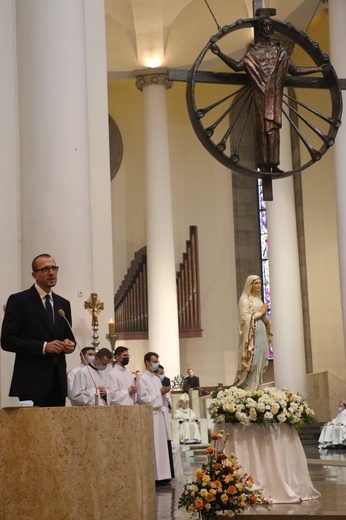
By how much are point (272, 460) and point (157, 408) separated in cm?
350

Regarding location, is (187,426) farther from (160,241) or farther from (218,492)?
(218,492)

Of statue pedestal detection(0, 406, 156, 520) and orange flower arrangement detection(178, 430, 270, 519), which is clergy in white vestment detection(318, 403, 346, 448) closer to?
orange flower arrangement detection(178, 430, 270, 519)

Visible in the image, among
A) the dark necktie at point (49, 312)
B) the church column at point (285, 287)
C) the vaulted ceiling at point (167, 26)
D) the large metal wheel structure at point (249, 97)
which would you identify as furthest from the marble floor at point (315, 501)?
the vaulted ceiling at point (167, 26)

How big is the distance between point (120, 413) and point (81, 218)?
9.83ft

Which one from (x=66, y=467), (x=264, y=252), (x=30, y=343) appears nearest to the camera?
(x=66, y=467)

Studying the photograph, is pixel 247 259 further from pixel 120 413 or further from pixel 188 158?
pixel 120 413

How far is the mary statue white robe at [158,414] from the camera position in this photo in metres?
10.9

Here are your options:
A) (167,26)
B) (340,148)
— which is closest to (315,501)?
(340,148)

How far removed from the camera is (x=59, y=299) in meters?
5.84

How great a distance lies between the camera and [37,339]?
18.6ft

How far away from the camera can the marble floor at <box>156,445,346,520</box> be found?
23.7ft

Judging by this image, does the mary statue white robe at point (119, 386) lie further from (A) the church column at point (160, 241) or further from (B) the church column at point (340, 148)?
(A) the church column at point (160, 241)

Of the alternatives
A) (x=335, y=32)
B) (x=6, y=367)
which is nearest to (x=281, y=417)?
(x=6, y=367)

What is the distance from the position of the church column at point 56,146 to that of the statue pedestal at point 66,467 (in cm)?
265
